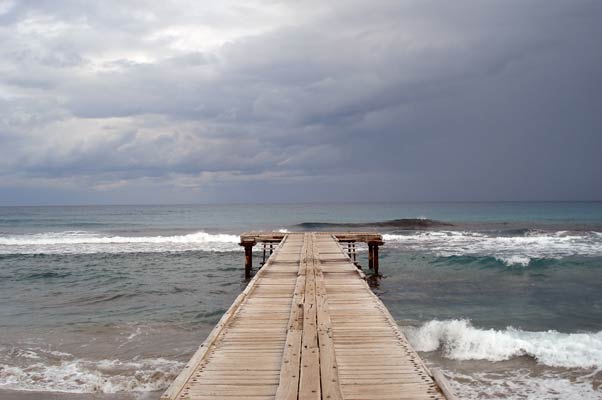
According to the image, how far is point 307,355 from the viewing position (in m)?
5.66

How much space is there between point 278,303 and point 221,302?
26.9ft

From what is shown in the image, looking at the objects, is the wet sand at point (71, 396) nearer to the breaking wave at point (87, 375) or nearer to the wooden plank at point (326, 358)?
the breaking wave at point (87, 375)

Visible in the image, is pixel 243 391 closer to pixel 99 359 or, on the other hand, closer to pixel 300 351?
pixel 300 351

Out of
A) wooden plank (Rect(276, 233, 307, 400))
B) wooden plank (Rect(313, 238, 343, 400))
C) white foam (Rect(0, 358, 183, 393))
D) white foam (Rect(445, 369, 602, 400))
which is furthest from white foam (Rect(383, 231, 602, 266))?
white foam (Rect(0, 358, 183, 393))

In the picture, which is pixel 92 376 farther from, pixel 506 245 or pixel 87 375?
pixel 506 245

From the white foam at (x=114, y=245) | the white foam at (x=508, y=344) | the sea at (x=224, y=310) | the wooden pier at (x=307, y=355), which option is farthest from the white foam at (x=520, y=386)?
the white foam at (x=114, y=245)

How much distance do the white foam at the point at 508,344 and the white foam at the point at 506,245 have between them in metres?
14.0

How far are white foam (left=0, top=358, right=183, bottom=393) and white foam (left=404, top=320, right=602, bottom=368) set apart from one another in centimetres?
630

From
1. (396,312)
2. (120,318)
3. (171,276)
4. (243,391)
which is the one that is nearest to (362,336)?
(243,391)

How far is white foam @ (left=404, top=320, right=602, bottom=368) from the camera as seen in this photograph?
33.3 ft

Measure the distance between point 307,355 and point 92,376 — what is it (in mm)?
6186

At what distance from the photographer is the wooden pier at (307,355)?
4809mm

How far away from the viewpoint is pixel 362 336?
22.3ft

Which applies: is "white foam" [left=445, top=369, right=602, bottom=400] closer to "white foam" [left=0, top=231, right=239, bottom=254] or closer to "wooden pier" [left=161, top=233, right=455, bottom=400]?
"wooden pier" [left=161, top=233, right=455, bottom=400]
